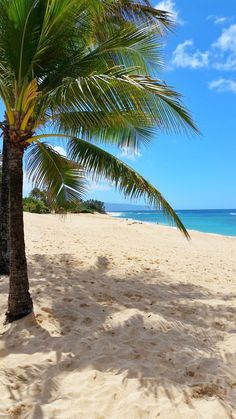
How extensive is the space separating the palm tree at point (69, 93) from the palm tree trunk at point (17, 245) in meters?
0.01

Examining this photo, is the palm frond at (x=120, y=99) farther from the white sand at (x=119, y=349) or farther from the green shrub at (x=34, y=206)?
the green shrub at (x=34, y=206)

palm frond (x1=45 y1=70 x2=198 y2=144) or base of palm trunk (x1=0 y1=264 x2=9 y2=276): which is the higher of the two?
palm frond (x1=45 y1=70 x2=198 y2=144)

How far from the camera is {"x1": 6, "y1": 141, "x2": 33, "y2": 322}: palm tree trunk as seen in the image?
4.53 meters

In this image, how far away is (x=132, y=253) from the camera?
33.7ft

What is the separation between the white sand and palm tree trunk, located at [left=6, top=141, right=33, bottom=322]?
209 mm

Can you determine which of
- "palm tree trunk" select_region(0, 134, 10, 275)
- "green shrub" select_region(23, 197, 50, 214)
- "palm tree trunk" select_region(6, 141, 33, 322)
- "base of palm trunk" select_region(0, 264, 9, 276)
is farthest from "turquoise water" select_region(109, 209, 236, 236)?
"green shrub" select_region(23, 197, 50, 214)

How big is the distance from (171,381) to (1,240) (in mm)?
4386

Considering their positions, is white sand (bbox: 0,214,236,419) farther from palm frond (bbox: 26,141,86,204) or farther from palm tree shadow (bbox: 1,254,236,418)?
palm frond (bbox: 26,141,86,204)

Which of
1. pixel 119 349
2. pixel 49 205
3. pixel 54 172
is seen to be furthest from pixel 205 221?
pixel 119 349

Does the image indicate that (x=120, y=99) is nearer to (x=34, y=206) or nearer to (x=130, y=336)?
(x=130, y=336)

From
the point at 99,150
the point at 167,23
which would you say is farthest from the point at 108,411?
the point at 167,23

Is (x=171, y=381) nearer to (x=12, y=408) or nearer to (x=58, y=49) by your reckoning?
(x=12, y=408)

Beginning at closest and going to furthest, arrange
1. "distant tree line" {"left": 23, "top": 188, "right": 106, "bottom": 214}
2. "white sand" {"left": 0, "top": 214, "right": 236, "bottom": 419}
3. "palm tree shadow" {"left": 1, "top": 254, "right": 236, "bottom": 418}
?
"white sand" {"left": 0, "top": 214, "right": 236, "bottom": 419}, "palm tree shadow" {"left": 1, "top": 254, "right": 236, "bottom": 418}, "distant tree line" {"left": 23, "top": 188, "right": 106, "bottom": 214}

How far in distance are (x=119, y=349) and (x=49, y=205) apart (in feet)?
13.7
